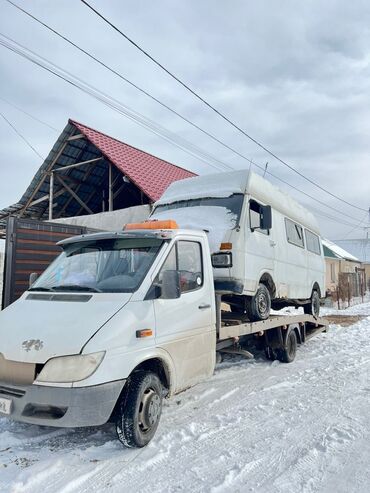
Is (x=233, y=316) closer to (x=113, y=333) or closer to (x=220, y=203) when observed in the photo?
(x=220, y=203)

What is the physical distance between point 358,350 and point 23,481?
7.44m

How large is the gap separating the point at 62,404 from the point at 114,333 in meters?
0.71

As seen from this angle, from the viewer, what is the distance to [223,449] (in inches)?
145

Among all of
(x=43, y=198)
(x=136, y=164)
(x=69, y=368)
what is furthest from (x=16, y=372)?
(x=43, y=198)

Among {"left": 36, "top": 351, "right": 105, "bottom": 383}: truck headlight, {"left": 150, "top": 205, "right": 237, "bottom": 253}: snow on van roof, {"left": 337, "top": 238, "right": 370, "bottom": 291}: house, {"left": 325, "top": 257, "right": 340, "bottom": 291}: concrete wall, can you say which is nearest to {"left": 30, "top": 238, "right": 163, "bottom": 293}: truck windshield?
{"left": 36, "top": 351, "right": 105, "bottom": 383}: truck headlight

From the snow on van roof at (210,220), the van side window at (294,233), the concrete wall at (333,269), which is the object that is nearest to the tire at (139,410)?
the snow on van roof at (210,220)

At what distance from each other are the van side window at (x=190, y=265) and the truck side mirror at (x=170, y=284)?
355 millimetres

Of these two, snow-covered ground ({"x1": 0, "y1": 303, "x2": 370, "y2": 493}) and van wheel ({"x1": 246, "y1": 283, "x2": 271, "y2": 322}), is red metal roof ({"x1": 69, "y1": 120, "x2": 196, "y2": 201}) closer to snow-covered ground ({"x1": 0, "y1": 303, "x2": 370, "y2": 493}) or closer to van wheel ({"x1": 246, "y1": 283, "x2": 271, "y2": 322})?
van wheel ({"x1": 246, "y1": 283, "x2": 271, "y2": 322})

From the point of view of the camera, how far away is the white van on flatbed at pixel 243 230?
18.6ft

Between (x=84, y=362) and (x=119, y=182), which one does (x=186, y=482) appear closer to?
(x=84, y=362)

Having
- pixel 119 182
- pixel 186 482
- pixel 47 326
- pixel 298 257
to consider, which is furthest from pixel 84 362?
pixel 119 182

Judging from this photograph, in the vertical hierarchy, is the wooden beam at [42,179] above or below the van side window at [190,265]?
above

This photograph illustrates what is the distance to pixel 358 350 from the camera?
335 inches

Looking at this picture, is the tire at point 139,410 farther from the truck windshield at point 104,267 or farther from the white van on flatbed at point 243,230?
the white van on flatbed at point 243,230
